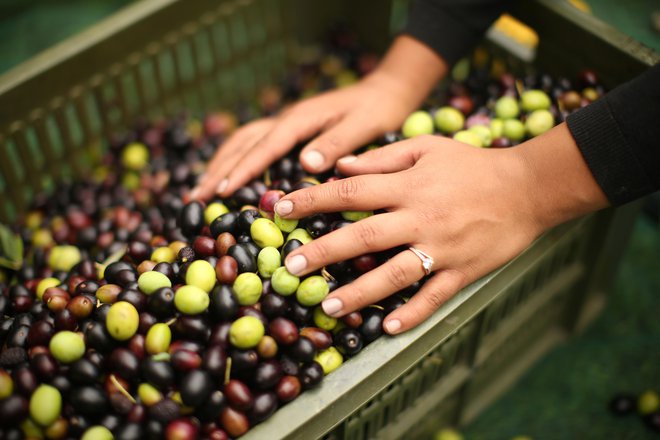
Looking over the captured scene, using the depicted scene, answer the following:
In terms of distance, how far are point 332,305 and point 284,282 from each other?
125 mm

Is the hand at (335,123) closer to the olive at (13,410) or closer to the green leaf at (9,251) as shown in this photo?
the green leaf at (9,251)

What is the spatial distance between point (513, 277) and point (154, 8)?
1.57 meters

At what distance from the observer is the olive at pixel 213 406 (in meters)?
1.28

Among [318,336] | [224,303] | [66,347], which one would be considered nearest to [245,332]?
[224,303]

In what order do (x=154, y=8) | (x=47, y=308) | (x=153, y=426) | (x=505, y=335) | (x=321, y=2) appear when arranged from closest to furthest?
(x=153, y=426) → (x=47, y=308) → (x=505, y=335) → (x=154, y=8) → (x=321, y=2)

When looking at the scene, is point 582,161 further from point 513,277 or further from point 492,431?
point 492,431

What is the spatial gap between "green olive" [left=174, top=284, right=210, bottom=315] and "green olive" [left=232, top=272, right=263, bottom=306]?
0.08 metres

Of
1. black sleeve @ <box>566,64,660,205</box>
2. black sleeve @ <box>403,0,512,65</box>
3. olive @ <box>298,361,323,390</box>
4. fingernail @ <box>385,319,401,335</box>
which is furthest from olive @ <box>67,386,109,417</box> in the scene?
black sleeve @ <box>403,0,512,65</box>

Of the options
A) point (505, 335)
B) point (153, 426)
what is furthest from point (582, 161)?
point (153, 426)

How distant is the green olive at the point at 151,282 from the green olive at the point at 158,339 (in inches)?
3.7

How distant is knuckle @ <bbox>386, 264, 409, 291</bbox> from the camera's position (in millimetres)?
1391

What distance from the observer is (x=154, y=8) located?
7.11 ft

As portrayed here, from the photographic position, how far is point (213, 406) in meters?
1.28

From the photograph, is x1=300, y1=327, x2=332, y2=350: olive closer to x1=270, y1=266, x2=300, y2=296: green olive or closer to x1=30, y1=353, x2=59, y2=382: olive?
x1=270, y1=266, x2=300, y2=296: green olive
